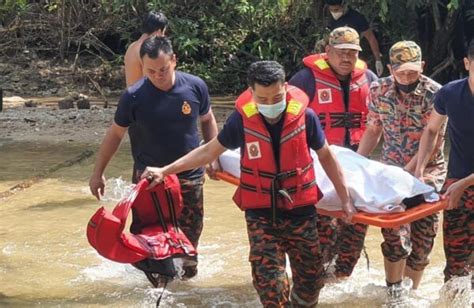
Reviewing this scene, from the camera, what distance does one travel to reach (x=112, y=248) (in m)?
4.66

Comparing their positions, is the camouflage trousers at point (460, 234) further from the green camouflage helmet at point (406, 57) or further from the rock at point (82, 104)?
the rock at point (82, 104)

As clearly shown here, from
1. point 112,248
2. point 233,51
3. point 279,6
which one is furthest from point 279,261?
point 233,51

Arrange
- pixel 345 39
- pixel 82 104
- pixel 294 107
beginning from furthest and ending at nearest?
pixel 82 104 < pixel 345 39 < pixel 294 107

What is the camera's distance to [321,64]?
18.1 feet

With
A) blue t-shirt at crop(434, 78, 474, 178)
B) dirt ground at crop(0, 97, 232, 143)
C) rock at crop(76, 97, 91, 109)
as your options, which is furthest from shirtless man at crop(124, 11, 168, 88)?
rock at crop(76, 97, 91, 109)

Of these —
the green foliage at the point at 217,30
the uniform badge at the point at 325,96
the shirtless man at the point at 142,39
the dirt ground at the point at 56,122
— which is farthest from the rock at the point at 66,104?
the uniform badge at the point at 325,96

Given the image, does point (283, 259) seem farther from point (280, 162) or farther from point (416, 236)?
point (416, 236)

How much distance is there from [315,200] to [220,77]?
12.5m

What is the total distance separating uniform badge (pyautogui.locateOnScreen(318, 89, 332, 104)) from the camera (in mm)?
5484

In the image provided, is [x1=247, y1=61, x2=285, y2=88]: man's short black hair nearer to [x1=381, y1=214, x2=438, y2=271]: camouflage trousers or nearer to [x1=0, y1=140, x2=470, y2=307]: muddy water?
[x1=381, y1=214, x2=438, y2=271]: camouflage trousers

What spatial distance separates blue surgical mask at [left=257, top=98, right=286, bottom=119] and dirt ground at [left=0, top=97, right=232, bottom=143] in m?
7.70

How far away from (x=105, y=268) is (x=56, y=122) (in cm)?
715

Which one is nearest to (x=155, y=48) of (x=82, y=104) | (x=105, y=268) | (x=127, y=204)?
(x=127, y=204)

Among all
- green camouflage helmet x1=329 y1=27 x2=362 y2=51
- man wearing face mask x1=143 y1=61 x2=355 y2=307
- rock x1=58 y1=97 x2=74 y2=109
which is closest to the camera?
man wearing face mask x1=143 y1=61 x2=355 y2=307
